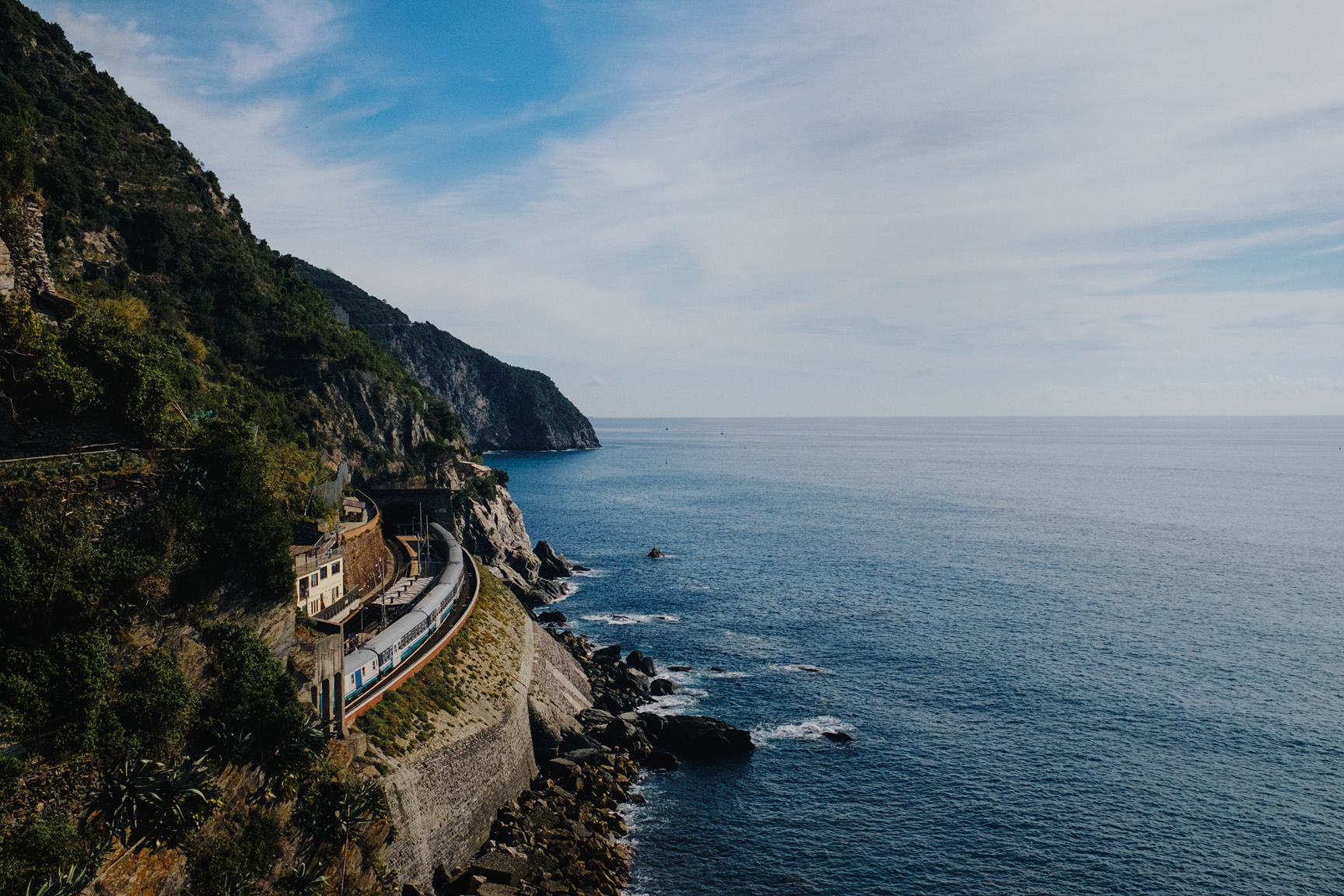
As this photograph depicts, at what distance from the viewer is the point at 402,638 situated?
46.4 meters

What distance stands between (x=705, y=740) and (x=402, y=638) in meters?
24.1

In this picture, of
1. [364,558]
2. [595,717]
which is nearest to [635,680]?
[595,717]

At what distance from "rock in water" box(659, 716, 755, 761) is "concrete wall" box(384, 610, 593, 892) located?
830cm

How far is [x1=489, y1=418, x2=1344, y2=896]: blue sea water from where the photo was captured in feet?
144

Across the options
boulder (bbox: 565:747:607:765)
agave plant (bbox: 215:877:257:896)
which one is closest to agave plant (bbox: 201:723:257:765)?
agave plant (bbox: 215:877:257:896)

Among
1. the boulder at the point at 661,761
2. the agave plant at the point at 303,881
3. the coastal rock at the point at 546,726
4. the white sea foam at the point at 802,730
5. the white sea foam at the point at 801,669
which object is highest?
the agave plant at the point at 303,881

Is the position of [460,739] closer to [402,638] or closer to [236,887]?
[402,638]

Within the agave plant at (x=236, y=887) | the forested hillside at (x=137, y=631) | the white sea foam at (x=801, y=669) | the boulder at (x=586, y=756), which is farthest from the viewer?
the white sea foam at (x=801, y=669)

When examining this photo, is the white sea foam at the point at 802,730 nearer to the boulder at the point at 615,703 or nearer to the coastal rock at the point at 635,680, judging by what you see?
the boulder at the point at 615,703

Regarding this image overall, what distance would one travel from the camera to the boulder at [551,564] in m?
110

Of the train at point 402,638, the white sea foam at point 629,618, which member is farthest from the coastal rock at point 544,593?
the train at point 402,638

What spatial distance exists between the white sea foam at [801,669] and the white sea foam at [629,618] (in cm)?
1875

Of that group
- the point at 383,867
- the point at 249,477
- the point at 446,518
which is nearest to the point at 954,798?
the point at 383,867

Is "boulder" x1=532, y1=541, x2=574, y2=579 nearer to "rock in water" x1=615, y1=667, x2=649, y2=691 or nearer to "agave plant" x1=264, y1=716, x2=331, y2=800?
"rock in water" x1=615, y1=667, x2=649, y2=691
